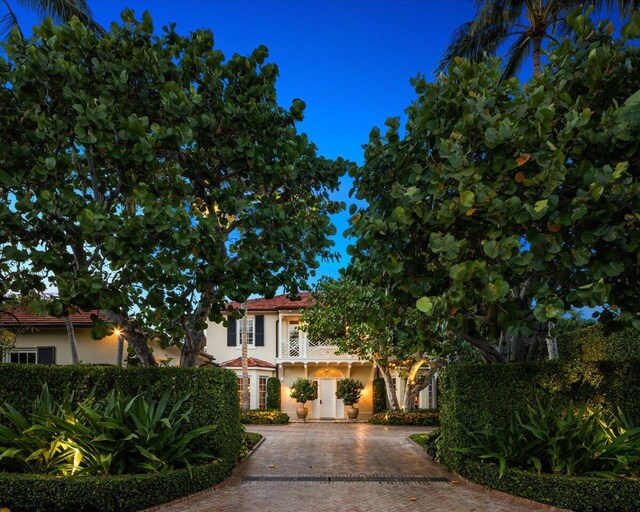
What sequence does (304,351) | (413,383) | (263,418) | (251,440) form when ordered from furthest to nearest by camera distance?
1. (304,351)
2. (413,383)
3. (263,418)
4. (251,440)

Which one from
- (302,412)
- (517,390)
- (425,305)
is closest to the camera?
(425,305)

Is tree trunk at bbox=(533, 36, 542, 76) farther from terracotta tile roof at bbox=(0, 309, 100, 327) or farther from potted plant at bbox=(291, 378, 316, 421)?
potted plant at bbox=(291, 378, 316, 421)

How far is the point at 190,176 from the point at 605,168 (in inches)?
269

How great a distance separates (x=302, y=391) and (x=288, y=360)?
2.26m

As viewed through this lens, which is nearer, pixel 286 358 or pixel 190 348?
pixel 190 348

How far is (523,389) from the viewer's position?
368 inches

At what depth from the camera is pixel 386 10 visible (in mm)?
11688

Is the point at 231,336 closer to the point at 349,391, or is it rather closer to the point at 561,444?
the point at 349,391

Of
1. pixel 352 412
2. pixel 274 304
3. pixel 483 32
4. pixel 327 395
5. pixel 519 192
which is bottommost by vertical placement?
pixel 352 412

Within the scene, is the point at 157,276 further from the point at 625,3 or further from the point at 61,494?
the point at 625,3

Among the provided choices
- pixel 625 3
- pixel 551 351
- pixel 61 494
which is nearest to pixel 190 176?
pixel 61 494

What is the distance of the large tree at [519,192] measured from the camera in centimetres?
640

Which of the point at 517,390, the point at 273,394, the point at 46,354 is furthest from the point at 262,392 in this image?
the point at 517,390

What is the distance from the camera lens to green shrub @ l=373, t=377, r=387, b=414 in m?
28.7
